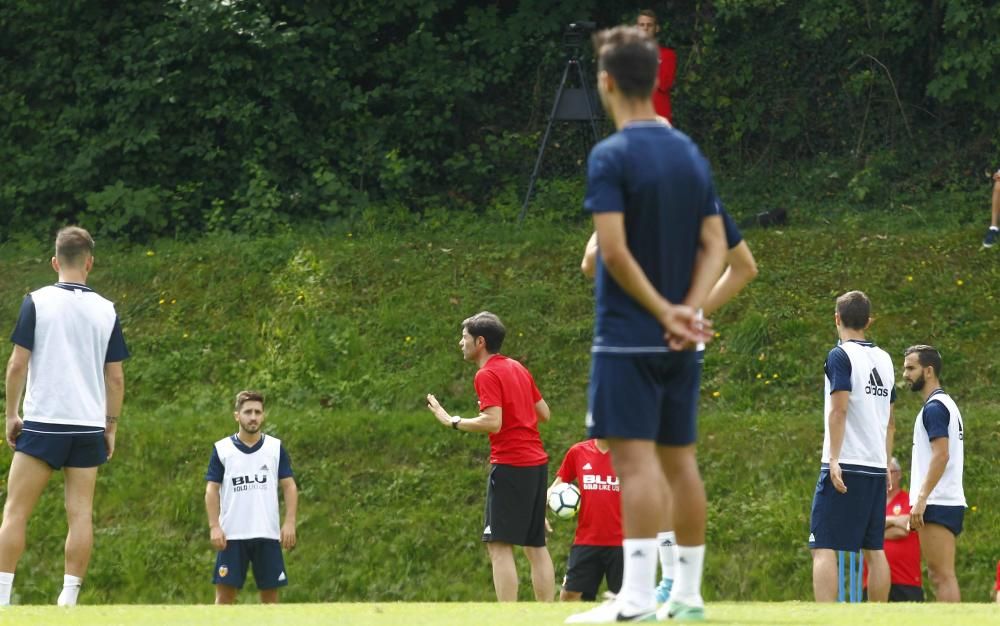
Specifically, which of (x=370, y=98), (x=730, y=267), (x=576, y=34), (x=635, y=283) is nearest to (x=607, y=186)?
(x=635, y=283)

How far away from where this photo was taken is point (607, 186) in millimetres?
5305

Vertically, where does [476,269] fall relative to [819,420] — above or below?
above

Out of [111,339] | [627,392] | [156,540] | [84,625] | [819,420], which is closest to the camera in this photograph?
[627,392]

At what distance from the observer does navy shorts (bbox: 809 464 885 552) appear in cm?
929

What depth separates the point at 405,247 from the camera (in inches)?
711

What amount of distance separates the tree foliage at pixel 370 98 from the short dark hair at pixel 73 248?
34.8 ft

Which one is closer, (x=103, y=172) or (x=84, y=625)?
(x=84, y=625)

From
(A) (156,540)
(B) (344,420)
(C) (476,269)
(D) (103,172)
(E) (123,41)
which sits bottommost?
(A) (156,540)

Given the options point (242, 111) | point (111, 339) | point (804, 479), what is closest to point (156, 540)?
point (111, 339)

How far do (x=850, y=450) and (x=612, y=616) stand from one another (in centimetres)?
429

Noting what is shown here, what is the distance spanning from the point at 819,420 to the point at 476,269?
15.4 feet

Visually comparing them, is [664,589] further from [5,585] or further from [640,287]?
[5,585]

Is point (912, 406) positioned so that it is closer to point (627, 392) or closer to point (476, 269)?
point (476, 269)

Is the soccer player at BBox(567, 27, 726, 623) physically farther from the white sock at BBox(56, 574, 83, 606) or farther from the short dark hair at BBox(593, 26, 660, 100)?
the white sock at BBox(56, 574, 83, 606)
